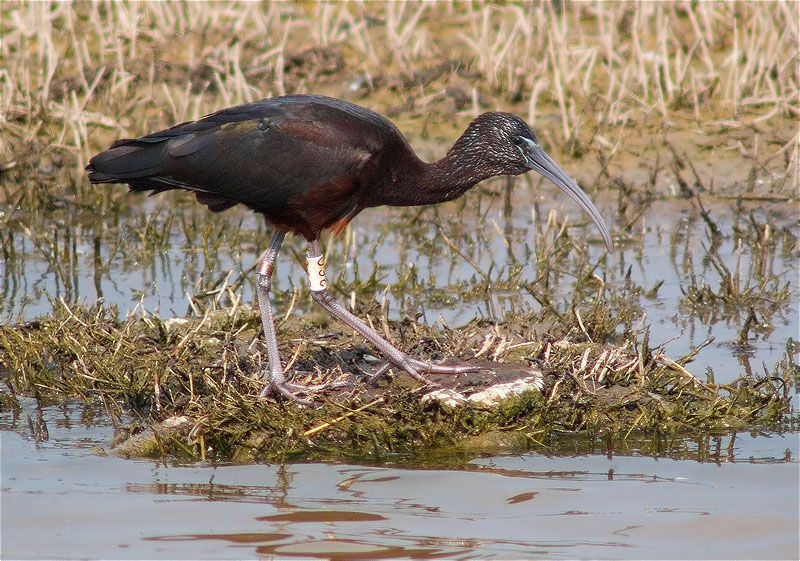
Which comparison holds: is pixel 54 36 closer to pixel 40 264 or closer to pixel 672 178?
pixel 40 264

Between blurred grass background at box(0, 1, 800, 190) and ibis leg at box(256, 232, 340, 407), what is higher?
blurred grass background at box(0, 1, 800, 190)

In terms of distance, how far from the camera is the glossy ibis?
6.00 m

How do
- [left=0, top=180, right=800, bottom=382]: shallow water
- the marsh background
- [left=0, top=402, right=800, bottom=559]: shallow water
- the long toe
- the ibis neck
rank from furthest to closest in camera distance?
[left=0, top=180, right=800, bottom=382]: shallow water, the ibis neck, the long toe, the marsh background, [left=0, top=402, right=800, bottom=559]: shallow water

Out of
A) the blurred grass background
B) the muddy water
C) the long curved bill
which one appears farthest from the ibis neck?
the blurred grass background

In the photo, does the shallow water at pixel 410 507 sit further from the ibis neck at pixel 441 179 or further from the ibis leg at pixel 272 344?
the ibis neck at pixel 441 179

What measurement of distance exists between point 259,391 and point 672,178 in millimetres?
4753

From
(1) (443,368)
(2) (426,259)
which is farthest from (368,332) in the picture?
(2) (426,259)

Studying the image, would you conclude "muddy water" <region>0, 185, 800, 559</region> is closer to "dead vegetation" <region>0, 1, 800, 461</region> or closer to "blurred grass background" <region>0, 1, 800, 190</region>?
"dead vegetation" <region>0, 1, 800, 461</region>

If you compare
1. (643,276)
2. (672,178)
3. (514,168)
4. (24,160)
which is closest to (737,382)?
(514,168)

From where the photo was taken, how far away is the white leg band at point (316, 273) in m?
6.39

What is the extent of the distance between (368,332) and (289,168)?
854 millimetres

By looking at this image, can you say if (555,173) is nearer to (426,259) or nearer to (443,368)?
(443,368)

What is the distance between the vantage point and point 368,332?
614 cm

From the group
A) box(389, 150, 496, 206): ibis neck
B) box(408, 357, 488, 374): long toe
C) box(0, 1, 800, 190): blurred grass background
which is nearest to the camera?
box(408, 357, 488, 374): long toe
